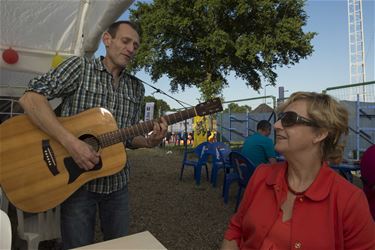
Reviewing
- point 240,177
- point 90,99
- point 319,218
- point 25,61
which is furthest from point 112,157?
point 240,177

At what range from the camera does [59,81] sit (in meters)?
1.93

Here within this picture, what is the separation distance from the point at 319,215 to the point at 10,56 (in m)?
2.65

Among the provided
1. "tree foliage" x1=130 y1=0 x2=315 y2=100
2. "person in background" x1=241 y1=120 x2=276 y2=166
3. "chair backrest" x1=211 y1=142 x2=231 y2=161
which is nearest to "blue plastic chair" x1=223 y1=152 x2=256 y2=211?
"person in background" x1=241 y1=120 x2=276 y2=166

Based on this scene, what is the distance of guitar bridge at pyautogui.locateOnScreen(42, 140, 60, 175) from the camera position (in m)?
1.98

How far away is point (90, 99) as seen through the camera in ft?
6.81

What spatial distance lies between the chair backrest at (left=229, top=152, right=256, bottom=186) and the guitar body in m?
3.15

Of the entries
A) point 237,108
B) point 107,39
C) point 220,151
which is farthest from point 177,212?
point 237,108

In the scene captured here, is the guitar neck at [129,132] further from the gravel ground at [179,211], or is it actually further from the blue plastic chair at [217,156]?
the blue plastic chair at [217,156]

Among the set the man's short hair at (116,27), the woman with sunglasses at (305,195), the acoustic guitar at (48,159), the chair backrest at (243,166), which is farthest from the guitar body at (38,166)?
the chair backrest at (243,166)

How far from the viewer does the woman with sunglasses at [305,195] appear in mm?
1515

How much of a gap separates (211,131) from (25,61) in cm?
1141

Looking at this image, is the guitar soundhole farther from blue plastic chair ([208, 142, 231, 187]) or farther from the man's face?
blue plastic chair ([208, 142, 231, 187])

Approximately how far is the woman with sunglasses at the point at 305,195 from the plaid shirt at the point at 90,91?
2.63 ft

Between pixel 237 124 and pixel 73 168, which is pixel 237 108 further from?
pixel 73 168
